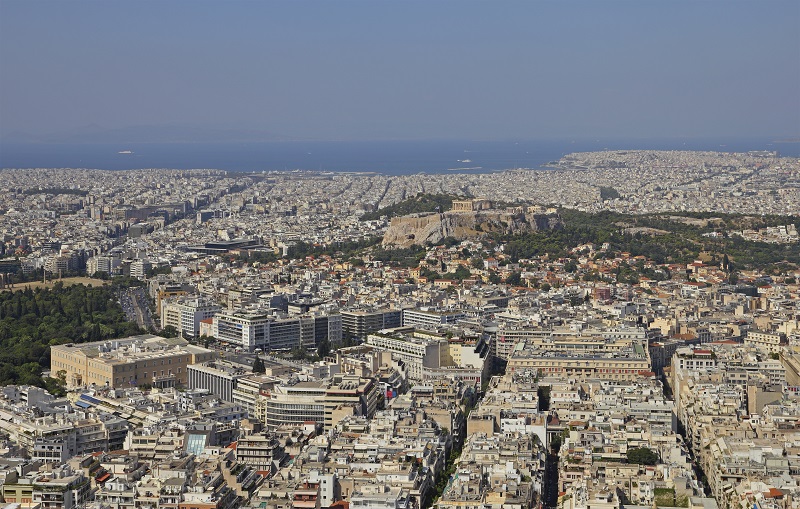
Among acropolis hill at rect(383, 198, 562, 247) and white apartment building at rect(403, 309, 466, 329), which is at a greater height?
acropolis hill at rect(383, 198, 562, 247)

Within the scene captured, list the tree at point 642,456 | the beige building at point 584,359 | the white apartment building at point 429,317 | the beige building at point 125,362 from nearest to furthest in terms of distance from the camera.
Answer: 1. the tree at point 642,456
2. the beige building at point 584,359
3. the beige building at point 125,362
4. the white apartment building at point 429,317

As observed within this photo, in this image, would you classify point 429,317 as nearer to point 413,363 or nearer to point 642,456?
point 413,363

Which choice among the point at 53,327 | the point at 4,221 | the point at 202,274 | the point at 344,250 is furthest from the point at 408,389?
the point at 4,221

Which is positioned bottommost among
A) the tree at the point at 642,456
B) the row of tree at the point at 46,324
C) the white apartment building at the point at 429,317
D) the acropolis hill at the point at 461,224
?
the row of tree at the point at 46,324

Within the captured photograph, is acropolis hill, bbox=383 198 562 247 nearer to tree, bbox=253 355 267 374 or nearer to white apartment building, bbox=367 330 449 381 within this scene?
white apartment building, bbox=367 330 449 381

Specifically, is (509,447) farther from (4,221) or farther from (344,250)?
(4,221)

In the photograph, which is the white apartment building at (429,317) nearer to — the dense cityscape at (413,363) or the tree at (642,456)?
the dense cityscape at (413,363)

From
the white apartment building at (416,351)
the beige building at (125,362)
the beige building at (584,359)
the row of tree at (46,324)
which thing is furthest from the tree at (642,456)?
the row of tree at (46,324)

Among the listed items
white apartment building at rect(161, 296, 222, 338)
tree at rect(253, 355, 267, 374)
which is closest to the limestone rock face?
white apartment building at rect(161, 296, 222, 338)
